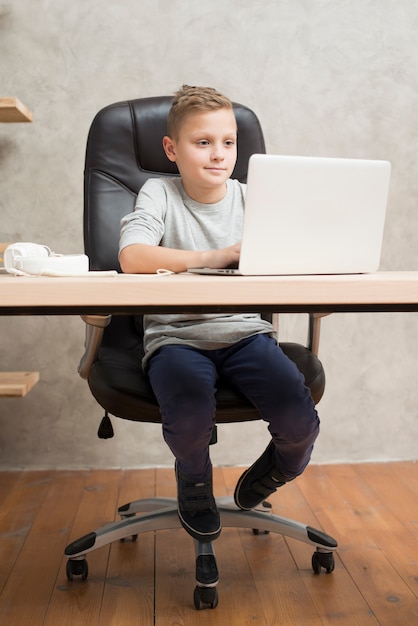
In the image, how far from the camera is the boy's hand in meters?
1.20

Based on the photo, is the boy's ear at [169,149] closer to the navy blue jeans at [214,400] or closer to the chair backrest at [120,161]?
the chair backrest at [120,161]

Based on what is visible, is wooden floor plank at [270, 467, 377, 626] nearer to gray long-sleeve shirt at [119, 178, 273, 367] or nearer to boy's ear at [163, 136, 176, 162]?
gray long-sleeve shirt at [119, 178, 273, 367]

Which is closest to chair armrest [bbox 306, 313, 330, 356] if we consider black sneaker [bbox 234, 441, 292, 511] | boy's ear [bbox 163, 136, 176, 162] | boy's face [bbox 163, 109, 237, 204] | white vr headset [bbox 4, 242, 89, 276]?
black sneaker [bbox 234, 441, 292, 511]

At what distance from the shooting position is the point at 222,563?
177cm

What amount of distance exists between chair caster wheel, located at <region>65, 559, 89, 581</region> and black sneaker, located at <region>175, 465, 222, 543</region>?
1.07ft

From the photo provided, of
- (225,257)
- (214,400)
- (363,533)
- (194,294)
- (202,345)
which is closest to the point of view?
(194,294)

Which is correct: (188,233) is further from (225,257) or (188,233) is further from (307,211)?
(307,211)

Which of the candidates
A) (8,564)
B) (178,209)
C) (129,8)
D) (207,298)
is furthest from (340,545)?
(129,8)

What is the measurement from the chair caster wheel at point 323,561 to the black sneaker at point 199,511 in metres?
0.34

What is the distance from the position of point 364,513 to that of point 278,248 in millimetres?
1289

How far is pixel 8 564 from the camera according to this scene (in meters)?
1.76

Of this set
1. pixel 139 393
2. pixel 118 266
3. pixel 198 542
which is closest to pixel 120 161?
pixel 118 266

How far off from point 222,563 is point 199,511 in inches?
14.0

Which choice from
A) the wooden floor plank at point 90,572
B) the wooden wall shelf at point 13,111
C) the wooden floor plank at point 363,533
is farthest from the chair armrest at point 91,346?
the wooden wall shelf at point 13,111
